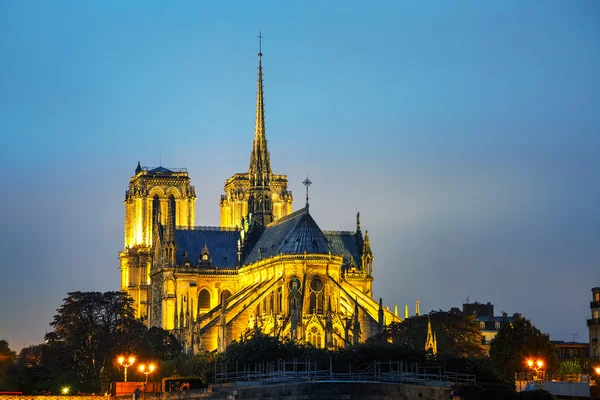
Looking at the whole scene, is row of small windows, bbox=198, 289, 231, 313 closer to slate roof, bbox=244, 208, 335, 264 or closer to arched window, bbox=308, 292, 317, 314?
slate roof, bbox=244, 208, 335, 264

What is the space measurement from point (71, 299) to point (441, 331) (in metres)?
32.9

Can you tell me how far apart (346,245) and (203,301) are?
1878cm

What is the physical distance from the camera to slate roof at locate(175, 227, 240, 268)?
529 feet

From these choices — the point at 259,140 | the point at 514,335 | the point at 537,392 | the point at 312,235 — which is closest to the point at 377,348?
the point at 514,335

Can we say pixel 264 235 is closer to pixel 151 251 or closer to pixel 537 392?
pixel 151 251

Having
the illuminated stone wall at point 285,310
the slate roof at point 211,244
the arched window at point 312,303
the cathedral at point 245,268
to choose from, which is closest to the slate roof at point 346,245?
the cathedral at point 245,268

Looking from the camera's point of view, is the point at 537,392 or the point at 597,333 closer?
the point at 537,392

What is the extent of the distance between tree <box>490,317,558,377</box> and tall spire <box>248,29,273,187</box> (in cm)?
4891

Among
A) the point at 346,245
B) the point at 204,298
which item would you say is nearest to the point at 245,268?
the point at 204,298

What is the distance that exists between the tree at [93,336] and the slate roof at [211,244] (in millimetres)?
26661

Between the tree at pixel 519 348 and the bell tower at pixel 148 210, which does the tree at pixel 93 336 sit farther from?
the bell tower at pixel 148 210

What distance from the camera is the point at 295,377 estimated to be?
85.9 meters

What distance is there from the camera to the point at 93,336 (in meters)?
123

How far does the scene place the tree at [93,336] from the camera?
118 m
